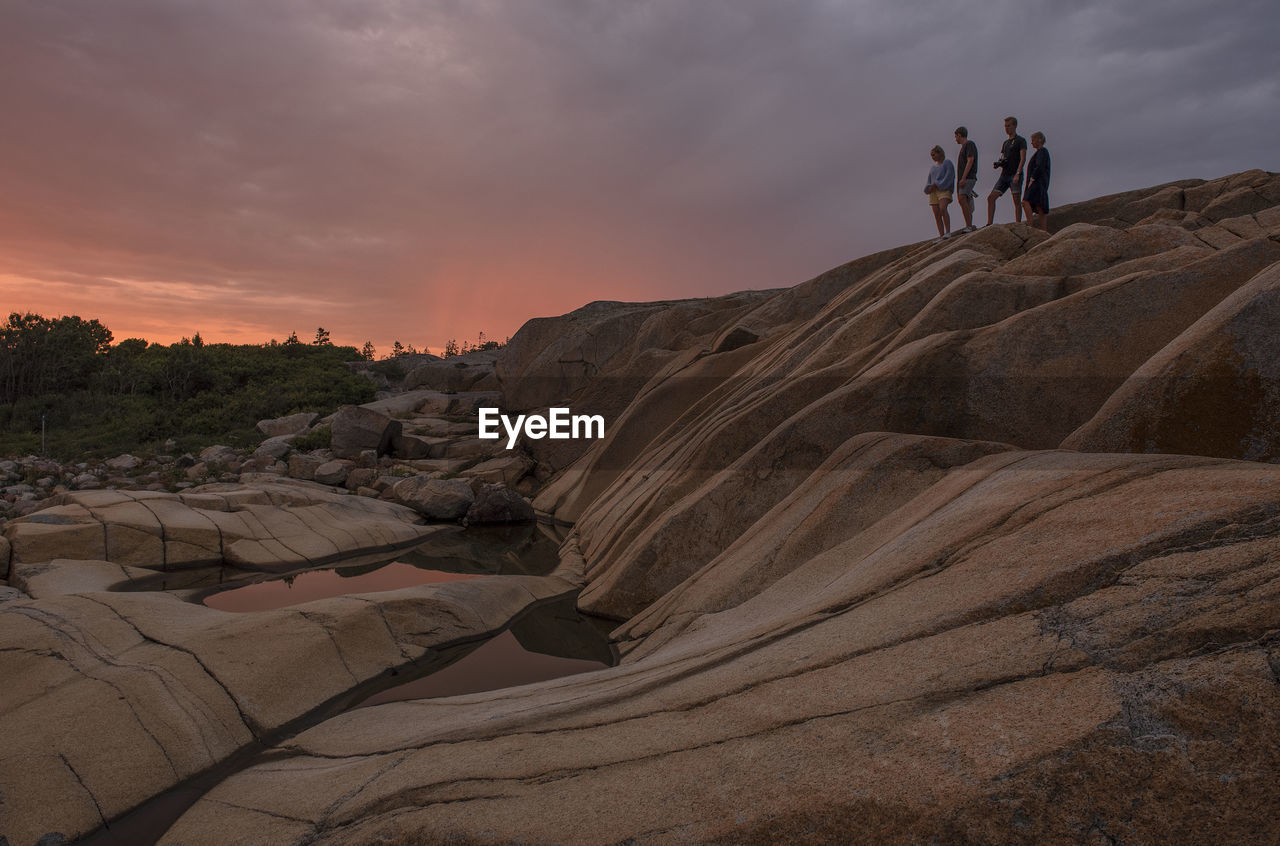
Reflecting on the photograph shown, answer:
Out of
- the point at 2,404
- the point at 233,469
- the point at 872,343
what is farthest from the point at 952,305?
the point at 2,404

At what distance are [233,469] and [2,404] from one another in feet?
65.4

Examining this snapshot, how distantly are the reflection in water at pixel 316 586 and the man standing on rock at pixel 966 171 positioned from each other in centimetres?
1244

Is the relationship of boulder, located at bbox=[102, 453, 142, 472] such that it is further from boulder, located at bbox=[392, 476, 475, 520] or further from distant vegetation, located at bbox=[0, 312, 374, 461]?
boulder, located at bbox=[392, 476, 475, 520]

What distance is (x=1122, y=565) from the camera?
295 cm

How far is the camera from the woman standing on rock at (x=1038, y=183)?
13.4 m

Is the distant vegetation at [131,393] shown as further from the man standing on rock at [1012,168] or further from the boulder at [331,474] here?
the man standing on rock at [1012,168]

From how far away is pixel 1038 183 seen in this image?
13.9 meters

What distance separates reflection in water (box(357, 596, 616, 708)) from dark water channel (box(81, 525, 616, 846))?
1 centimetres

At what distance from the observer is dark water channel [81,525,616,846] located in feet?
16.1

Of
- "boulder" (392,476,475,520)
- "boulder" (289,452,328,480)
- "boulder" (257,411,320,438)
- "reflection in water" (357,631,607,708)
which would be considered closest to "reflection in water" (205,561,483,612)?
"reflection in water" (357,631,607,708)

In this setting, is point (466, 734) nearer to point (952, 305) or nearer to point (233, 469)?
point (952, 305)

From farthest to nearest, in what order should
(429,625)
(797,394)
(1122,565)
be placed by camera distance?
(797,394) < (429,625) < (1122,565)

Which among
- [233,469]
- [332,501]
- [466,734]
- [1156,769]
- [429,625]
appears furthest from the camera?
[233,469]

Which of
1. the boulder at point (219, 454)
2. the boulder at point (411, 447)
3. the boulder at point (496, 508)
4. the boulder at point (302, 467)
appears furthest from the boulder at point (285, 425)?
the boulder at point (496, 508)
